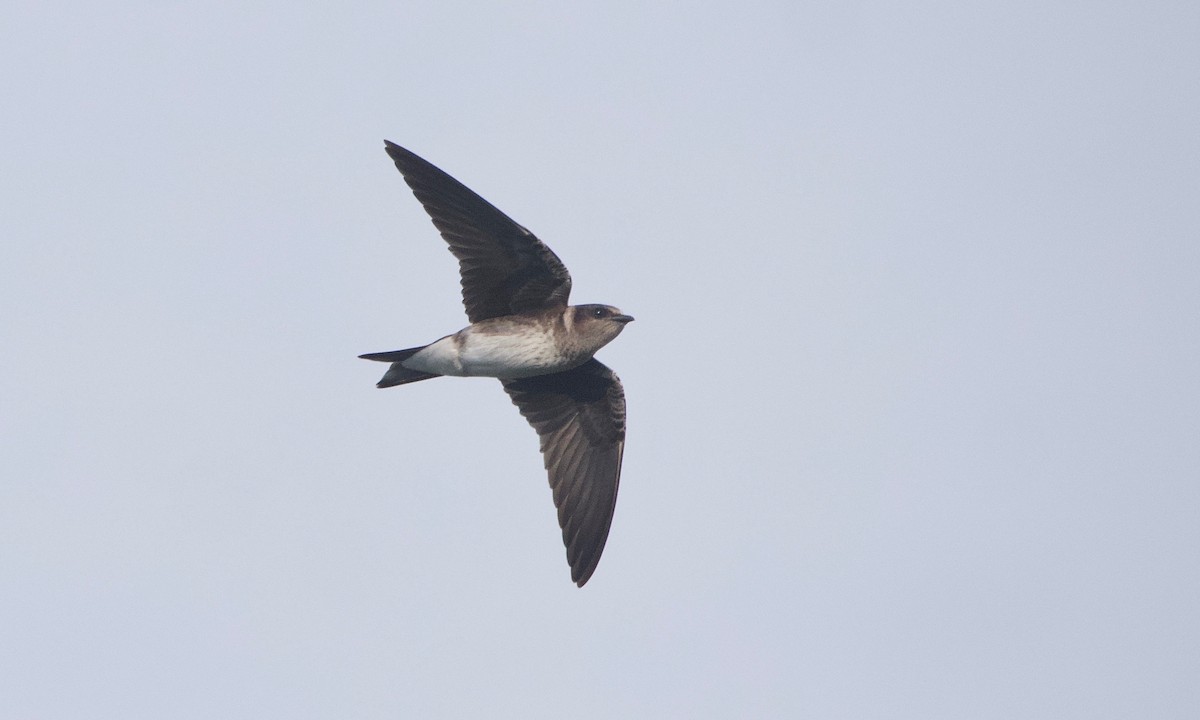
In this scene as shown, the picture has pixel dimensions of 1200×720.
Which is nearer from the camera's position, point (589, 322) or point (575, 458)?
point (589, 322)

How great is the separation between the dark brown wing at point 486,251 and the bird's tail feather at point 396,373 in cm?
57

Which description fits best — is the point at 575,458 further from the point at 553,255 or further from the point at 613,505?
the point at 553,255

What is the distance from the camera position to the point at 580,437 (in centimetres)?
1230

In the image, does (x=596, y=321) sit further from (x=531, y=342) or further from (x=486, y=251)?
(x=486, y=251)

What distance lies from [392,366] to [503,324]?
0.90 m

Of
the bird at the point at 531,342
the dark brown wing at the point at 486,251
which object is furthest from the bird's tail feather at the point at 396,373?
the dark brown wing at the point at 486,251

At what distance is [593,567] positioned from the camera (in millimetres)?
12016

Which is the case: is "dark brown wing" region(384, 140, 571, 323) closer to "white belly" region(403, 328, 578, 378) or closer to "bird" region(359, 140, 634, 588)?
"bird" region(359, 140, 634, 588)

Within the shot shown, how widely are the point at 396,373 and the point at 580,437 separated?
5.36ft

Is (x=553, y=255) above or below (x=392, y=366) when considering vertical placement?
above

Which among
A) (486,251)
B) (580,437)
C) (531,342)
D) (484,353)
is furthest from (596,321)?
(580,437)

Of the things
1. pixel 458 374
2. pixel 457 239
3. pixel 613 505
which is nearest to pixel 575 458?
pixel 613 505

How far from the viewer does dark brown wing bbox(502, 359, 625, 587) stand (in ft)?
39.8

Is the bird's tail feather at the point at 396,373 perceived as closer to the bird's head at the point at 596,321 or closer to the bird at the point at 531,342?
the bird at the point at 531,342
